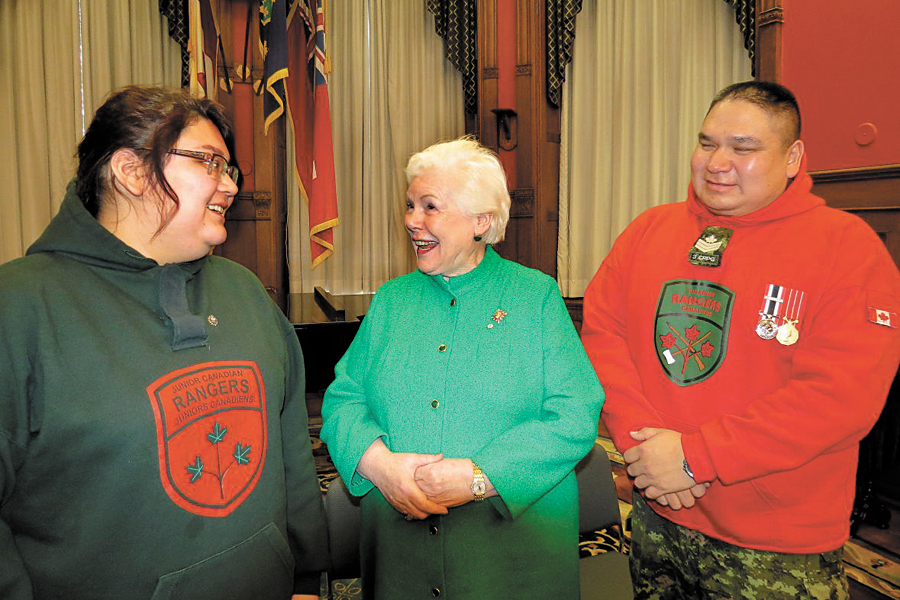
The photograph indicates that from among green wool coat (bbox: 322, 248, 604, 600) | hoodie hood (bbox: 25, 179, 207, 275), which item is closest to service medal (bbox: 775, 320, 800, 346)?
green wool coat (bbox: 322, 248, 604, 600)

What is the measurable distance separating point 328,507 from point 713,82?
4820mm

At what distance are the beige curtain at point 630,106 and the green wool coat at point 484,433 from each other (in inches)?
169

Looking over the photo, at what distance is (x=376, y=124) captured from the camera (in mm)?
5836

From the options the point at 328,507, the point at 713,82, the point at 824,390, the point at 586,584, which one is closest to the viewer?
the point at 824,390

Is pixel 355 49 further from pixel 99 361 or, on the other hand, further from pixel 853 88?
pixel 99 361

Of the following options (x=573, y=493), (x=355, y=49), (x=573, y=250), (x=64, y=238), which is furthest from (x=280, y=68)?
(x=573, y=493)

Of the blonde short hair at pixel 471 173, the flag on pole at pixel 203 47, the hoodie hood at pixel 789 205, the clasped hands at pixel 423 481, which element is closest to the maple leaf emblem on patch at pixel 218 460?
the clasped hands at pixel 423 481

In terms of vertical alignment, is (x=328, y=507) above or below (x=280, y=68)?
below

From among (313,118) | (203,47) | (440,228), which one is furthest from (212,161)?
(203,47)

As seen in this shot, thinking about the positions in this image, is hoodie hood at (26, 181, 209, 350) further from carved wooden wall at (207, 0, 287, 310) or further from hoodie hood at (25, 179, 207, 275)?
carved wooden wall at (207, 0, 287, 310)

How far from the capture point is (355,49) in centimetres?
567

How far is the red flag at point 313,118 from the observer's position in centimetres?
425

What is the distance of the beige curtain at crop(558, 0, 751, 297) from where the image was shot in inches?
191

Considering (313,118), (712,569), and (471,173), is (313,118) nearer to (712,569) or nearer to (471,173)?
(471,173)
